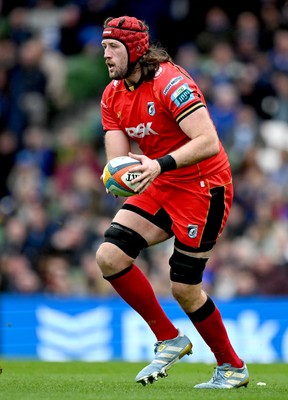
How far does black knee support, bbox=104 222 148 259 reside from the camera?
8266mm

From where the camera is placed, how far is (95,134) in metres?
17.4

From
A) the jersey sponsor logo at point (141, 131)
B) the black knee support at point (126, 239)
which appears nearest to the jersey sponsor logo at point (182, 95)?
the jersey sponsor logo at point (141, 131)

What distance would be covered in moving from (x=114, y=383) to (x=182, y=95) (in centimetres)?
228

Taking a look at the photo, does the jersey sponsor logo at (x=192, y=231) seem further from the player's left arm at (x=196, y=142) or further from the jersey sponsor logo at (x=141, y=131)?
the jersey sponsor logo at (x=141, y=131)

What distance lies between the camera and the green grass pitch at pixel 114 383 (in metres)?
7.61

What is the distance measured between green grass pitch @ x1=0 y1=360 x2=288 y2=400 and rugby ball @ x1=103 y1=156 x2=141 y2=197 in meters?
1.35

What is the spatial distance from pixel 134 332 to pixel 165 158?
587cm

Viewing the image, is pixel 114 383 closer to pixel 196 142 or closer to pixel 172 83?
pixel 196 142

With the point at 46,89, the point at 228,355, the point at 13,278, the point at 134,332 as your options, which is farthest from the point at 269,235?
the point at 228,355

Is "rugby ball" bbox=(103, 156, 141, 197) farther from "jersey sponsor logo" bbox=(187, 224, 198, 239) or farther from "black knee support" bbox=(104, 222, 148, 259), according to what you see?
"jersey sponsor logo" bbox=(187, 224, 198, 239)

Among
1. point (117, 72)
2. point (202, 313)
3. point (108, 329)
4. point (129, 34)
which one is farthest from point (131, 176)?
point (108, 329)

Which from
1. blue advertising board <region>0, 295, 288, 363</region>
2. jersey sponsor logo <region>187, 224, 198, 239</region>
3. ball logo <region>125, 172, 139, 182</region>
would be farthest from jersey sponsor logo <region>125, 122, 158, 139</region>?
blue advertising board <region>0, 295, 288, 363</region>

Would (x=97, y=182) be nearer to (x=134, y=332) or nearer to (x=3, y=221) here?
(x=3, y=221)

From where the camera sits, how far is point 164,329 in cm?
848
